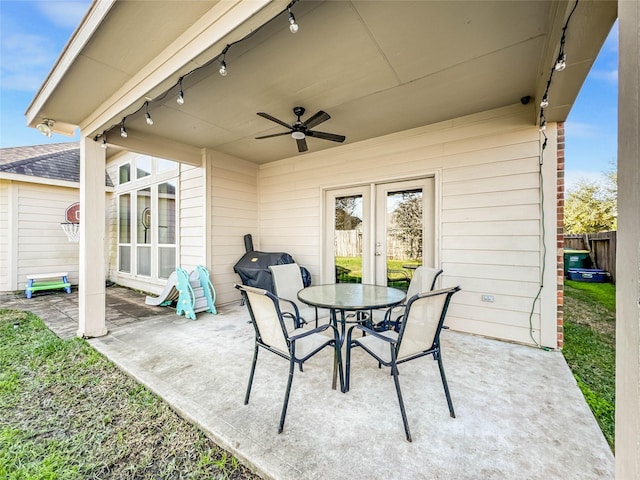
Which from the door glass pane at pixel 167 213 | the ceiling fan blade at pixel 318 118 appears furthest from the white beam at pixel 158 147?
the ceiling fan blade at pixel 318 118

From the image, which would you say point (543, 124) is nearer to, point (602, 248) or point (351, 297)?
point (351, 297)

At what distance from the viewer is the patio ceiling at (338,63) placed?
180 centimetres

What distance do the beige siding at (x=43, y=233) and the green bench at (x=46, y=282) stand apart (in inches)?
10.6

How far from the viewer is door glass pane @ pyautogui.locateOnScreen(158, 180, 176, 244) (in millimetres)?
5248

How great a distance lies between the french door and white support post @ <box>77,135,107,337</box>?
3.22 m

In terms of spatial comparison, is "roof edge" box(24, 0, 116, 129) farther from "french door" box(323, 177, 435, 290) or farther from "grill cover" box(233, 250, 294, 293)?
"french door" box(323, 177, 435, 290)

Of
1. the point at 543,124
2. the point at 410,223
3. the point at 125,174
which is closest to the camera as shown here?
the point at 543,124

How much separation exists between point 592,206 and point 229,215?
13.5 metres

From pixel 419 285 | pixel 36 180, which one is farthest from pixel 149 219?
pixel 419 285

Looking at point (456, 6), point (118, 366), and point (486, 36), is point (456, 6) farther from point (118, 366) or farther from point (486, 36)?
point (118, 366)

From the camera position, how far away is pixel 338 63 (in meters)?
2.40

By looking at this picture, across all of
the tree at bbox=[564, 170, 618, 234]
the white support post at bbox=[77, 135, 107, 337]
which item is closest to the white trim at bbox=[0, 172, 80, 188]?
the white support post at bbox=[77, 135, 107, 337]

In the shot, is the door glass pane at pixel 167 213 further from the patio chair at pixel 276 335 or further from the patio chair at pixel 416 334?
the patio chair at pixel 416 334

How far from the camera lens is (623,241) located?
695 mm
